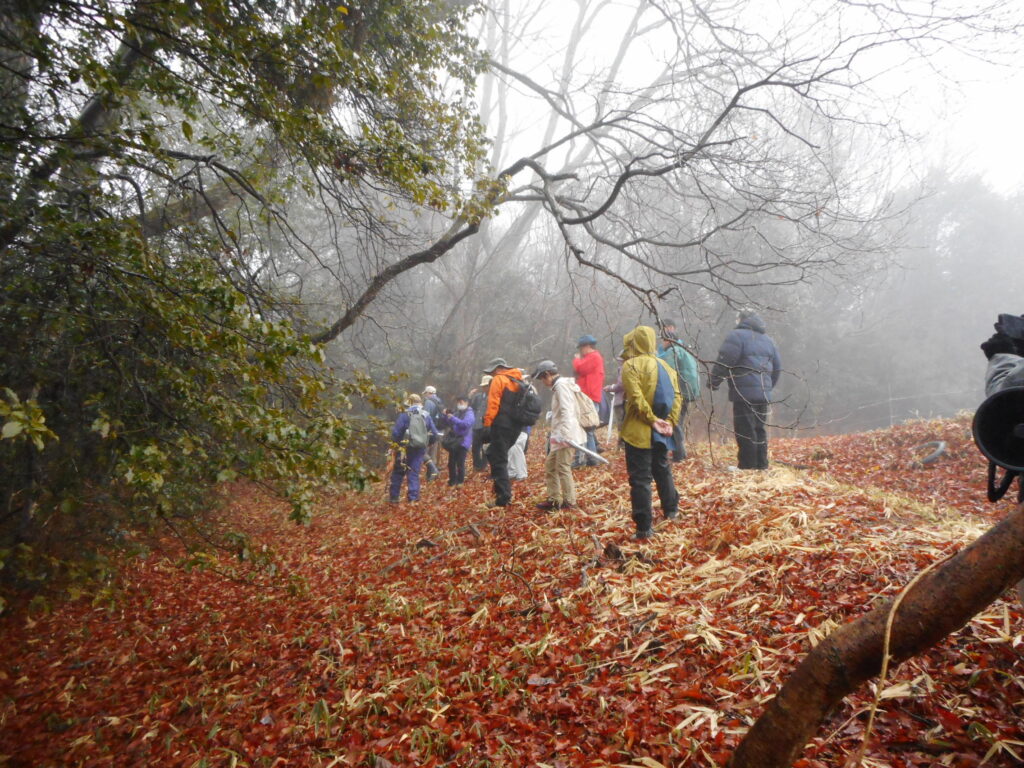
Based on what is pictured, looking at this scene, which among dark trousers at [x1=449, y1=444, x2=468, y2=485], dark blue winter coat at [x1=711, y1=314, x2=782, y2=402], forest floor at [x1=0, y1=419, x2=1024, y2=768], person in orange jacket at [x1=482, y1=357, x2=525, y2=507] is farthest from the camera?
dark trousers at [x1=449, y1=444, x2=468, y2=485]

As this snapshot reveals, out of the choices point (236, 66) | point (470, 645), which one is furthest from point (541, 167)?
point (470, 645)

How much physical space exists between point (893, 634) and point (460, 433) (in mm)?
8871

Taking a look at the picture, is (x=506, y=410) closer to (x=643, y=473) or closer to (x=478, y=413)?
(x=643, y=473)

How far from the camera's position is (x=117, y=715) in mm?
4004

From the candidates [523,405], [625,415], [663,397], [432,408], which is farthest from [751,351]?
[432,408]

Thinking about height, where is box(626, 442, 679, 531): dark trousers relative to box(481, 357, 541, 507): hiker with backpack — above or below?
below

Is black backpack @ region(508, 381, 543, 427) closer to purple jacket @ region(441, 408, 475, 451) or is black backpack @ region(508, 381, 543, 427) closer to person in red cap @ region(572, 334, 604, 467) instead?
person in red cap @ region(572, 334, 604, 467)

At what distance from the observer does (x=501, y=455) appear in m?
7.14

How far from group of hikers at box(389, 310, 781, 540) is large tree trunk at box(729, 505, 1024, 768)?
2.12 m

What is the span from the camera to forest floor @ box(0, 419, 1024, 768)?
8.36ft

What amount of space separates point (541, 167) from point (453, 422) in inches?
201

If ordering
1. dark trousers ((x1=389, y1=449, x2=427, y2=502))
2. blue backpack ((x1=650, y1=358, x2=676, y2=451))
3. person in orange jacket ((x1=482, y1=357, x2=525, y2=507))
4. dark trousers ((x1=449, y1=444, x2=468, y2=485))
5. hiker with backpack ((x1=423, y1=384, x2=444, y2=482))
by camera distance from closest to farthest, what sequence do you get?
1. blue backpack ((x1=650, y1=358, x2=676, y2=451))
2. person in orange jacket ((x1=482, y1=357, x2=525, y2=507))
3. dark trousers ((x1=389, y1=449, x2=427, y2=502))
4. hiker with backpack ((x1=423, y1=384, x2=444, y2=482))
5. dark trousers ((x1=449, y1=444, x2=468, y2=485))

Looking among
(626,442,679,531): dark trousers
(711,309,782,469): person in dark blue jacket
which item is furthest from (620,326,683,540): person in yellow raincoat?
(711,309,782,469): person in dark blue jacket

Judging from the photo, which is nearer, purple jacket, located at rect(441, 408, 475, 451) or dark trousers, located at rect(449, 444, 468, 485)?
purple jacket, located at rect(441, 408, 475, 451)
